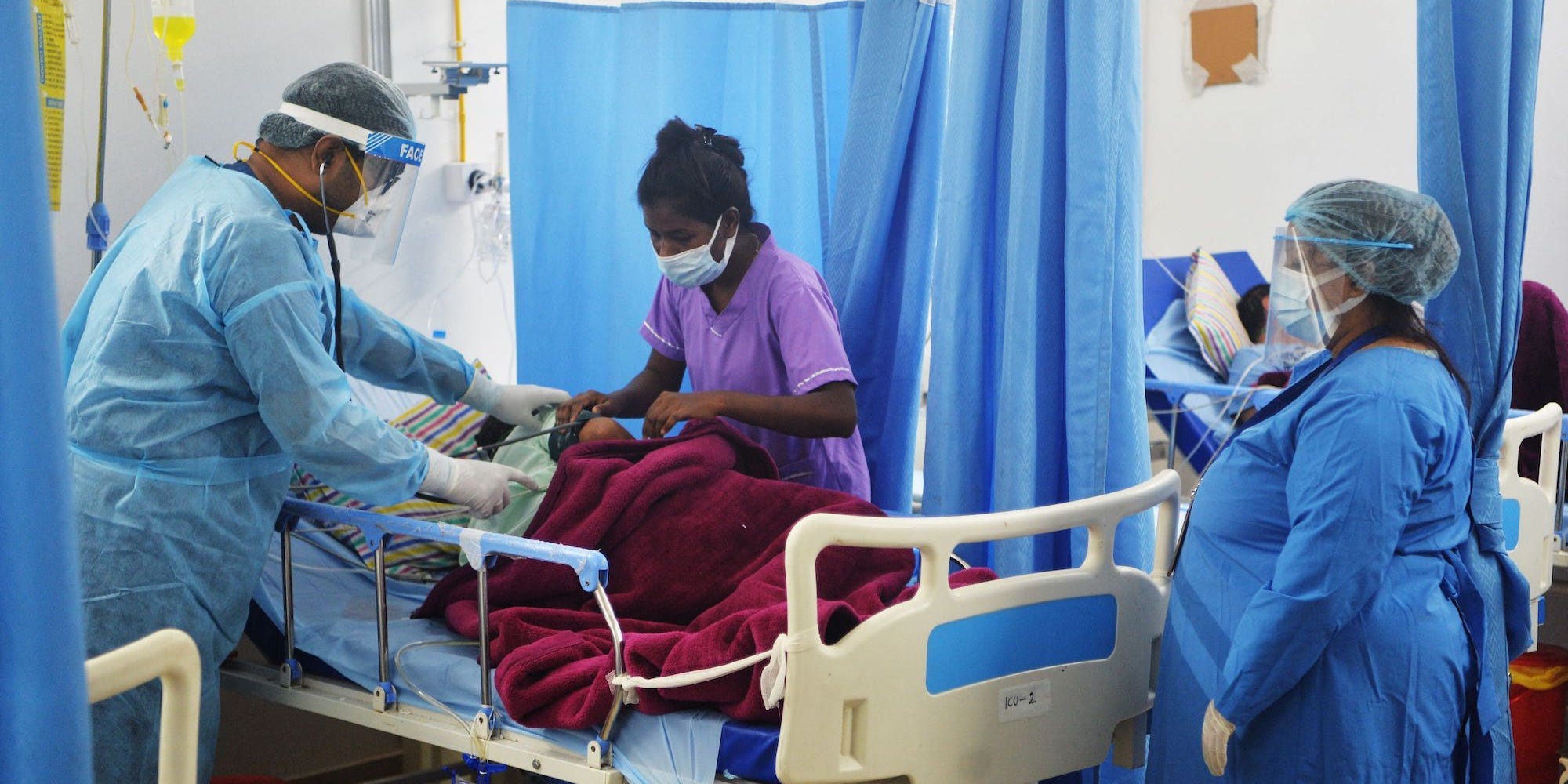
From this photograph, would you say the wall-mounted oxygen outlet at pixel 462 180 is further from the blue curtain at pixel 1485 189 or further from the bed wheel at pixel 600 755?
the blue curtain at pixel 1485 189

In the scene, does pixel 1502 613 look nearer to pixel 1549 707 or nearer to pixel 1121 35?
pixel 1121 35

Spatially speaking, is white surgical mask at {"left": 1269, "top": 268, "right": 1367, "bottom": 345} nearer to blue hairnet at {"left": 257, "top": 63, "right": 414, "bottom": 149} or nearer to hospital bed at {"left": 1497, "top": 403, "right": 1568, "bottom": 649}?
hospital bed at {"left": 1497, "top": 403, "right": 1568, "bottom": 649}

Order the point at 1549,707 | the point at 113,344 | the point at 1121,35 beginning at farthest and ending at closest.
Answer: the point at 1549,707 → the point at 1121,35 → the point at 113,344

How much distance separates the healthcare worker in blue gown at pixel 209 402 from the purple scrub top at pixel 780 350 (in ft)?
2.35

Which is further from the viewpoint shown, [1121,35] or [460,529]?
[1121,35]

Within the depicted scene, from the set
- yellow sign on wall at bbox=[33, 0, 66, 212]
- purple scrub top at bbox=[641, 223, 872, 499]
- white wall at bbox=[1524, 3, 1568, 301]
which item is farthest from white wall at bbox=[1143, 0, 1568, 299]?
yellow sign on wall at bbox=[33, 0, 66, 212]

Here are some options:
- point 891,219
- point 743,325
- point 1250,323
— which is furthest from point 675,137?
point 1250,323

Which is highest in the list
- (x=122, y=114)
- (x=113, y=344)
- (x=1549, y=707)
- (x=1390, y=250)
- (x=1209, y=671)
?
(x=122, y=114)

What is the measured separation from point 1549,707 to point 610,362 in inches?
105

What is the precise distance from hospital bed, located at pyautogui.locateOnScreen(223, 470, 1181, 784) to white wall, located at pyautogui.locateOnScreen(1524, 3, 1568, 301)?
320cm

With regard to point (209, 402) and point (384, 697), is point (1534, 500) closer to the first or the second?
point (384, 697)

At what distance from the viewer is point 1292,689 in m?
1.95

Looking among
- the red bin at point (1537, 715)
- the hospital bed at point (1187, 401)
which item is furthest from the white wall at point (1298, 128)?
the red bin at point (1537, 715)

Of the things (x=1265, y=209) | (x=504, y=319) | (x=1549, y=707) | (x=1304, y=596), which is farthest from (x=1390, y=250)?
(x=1265, y=209)
